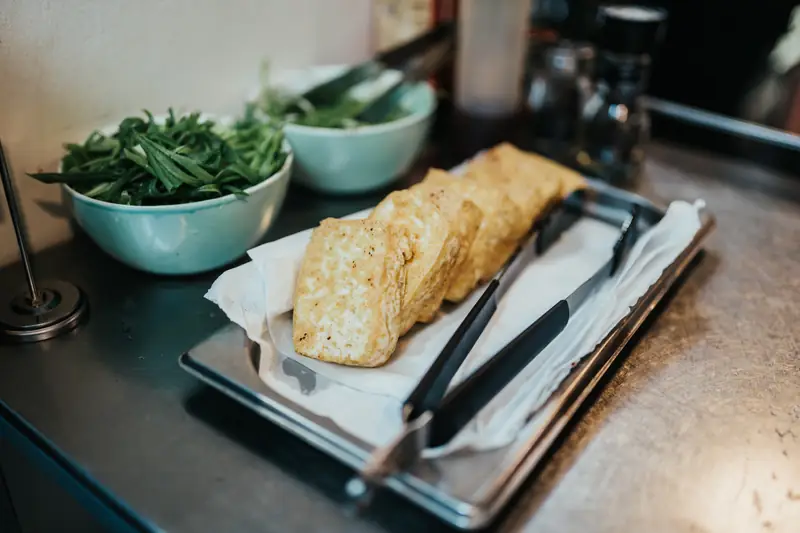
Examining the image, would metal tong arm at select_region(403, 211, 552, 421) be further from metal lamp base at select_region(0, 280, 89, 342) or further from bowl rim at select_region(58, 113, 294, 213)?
metal lamp base at select_region(0, 280, 89, 342)

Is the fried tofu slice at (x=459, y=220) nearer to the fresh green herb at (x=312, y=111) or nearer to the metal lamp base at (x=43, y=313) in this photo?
the fresh green herb at (x=312, y=111)

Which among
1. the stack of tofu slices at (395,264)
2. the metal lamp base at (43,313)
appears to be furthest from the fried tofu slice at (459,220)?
the metal lamp base at (43,313)

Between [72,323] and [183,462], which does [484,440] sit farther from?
[72,323]

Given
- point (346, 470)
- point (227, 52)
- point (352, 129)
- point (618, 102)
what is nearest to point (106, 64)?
point (227, 52)

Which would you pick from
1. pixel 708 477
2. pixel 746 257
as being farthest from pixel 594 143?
pixel 708 477

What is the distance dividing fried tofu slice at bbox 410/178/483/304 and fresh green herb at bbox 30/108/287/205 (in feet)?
0.59

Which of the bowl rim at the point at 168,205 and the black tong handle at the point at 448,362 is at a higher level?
the bowl rim at the point at 168,205

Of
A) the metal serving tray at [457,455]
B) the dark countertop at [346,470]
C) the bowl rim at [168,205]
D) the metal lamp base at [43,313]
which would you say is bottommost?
the dark countertop at [346,470]

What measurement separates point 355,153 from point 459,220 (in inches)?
8.8

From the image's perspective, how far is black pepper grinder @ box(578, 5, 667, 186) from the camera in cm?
92

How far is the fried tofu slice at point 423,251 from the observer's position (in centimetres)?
61

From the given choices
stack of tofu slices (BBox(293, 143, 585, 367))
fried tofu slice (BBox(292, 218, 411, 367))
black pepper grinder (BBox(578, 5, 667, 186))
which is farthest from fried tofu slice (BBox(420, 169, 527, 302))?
black pepper grinder (BBox(578, 5, 667, 186))

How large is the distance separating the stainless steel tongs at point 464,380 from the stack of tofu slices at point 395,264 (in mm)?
42

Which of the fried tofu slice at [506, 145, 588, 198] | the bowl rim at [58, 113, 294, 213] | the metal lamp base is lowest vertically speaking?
the metal lamp base
